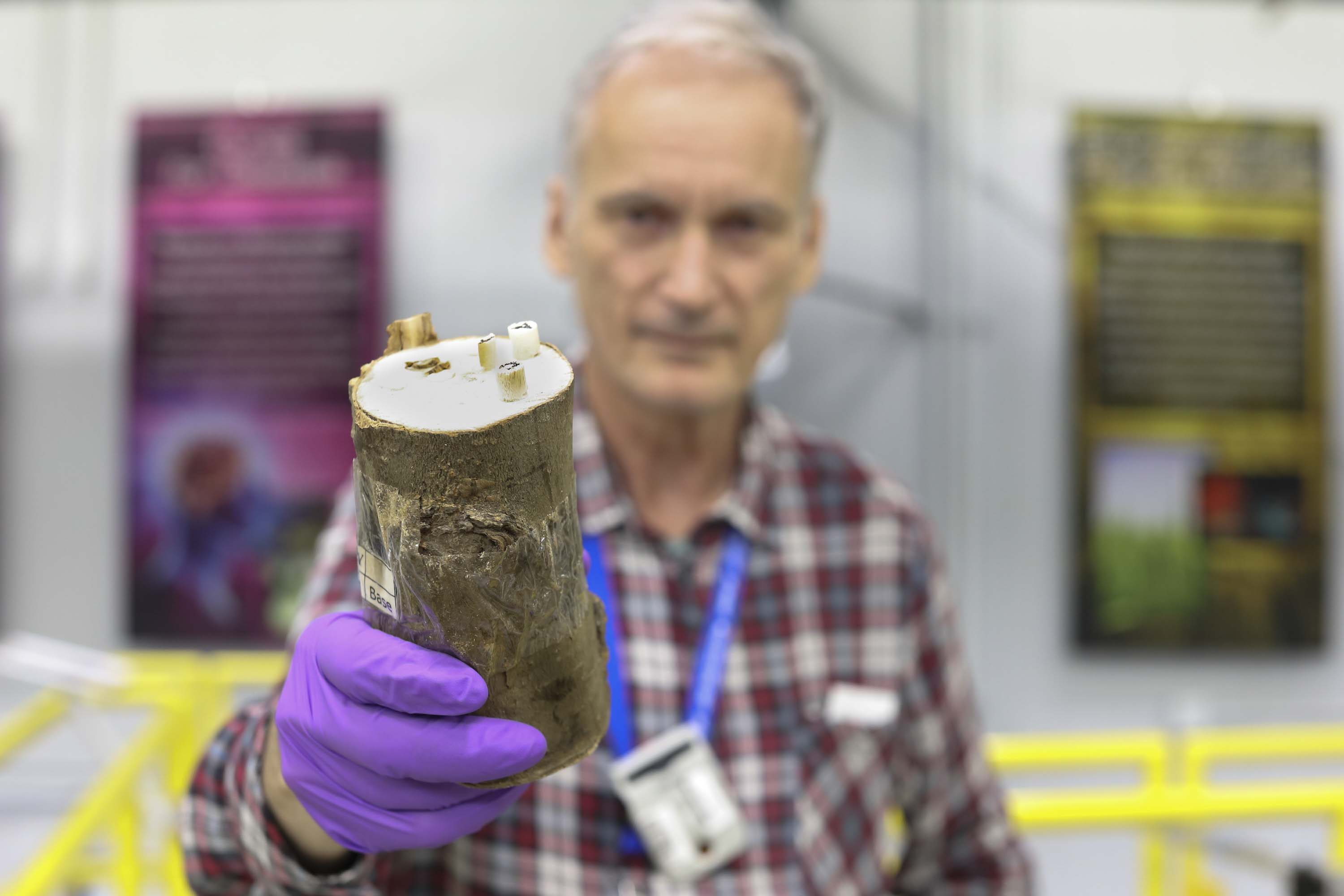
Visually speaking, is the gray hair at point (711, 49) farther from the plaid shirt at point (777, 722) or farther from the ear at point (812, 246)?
the plaid shirt at point (777, 722)

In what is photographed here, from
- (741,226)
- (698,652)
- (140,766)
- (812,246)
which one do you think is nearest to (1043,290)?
(812,246)

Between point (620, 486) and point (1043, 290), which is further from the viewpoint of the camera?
point (1043, 290)

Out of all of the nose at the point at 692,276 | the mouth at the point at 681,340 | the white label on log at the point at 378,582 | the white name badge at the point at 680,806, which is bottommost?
the white name badge at the point at 680,806

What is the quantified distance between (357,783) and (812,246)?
0.86 metres

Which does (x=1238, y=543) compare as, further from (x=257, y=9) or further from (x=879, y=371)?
(x=257, y=9)

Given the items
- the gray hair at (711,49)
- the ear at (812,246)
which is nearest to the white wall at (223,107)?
the ear at (812,246)

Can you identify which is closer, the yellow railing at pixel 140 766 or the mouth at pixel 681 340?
the mouth at pixel 681 340

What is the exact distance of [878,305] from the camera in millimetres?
2701

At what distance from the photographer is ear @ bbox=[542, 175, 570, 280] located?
3.78 feet

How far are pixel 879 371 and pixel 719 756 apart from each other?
1822mm

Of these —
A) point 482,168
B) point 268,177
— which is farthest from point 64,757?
point 482,168

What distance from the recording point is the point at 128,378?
2.61 meters

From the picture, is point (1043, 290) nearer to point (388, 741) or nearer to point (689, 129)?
point (689, 129)

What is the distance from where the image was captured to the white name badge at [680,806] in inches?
38.3
